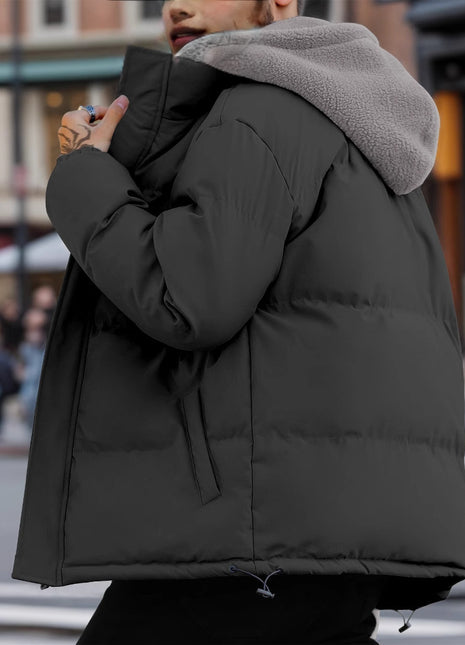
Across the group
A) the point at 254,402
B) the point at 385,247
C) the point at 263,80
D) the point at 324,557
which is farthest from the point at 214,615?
the point at 263,80

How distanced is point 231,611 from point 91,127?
2.40ft

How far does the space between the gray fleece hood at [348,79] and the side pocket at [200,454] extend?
0.46 metres

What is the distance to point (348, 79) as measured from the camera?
2.00m

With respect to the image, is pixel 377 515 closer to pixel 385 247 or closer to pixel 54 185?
pixel 385 247

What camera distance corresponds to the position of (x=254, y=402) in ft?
6.06

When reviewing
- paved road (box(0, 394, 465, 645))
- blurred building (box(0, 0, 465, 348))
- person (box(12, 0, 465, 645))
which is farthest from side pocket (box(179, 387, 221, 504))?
blurred building (box(0, 0, 465, 348))

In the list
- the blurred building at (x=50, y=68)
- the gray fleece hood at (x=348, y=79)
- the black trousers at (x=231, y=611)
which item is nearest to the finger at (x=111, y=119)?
the gray fleece hood at (x=348, y=79)

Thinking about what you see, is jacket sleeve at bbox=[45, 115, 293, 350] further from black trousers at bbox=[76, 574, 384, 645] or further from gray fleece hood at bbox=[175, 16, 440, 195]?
black trousers at bbox=[76, 574, 384, 645]

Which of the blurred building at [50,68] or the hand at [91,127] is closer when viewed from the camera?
the hand at [91,127]

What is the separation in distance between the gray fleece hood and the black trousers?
0.60 meters

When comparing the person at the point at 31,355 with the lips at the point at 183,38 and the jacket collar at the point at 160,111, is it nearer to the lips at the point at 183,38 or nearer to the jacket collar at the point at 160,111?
the lips at the point at 183,38

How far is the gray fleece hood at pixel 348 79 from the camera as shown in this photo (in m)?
1.95

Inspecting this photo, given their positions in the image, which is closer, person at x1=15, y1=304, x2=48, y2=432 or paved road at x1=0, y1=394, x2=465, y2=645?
paved road at x1=0, y1=394, x2=465, y2=645

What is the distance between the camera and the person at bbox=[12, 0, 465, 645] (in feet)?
5.99
